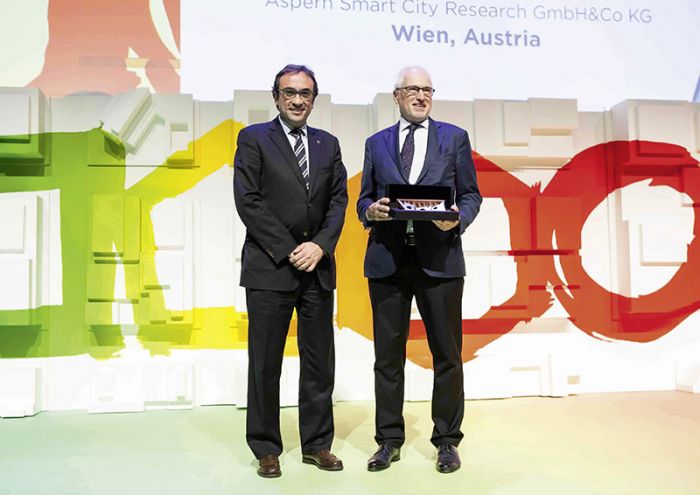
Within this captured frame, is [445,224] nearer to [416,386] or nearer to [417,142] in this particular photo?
[417,142]

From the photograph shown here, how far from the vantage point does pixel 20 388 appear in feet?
12.4

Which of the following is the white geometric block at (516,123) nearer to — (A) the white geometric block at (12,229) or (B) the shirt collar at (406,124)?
(B) the shirt collar at (406,124)

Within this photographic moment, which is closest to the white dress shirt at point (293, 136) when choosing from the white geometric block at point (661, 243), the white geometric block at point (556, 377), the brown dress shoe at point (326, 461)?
the brown dress shoe at point (326, 461)

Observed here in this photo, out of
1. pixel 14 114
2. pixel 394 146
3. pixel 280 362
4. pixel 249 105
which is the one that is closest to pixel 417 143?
pixel 394 146

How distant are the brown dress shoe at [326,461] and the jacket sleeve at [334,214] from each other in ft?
2.79

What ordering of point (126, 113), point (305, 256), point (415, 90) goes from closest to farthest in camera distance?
point (305, 256) → point (415, 90) → point (126, 113)

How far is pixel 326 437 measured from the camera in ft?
9.09

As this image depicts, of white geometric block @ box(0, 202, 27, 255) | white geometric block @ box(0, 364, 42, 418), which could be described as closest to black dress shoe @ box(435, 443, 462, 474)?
white geometric block @ box(0, 364, 42, 418)

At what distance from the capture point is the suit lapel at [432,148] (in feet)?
8.93

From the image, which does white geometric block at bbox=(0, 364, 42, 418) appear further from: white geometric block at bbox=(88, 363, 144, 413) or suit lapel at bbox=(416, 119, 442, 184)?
suit lapel at bbox=(416, 119, 442, 184)

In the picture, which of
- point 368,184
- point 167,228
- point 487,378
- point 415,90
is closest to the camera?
point 415,90

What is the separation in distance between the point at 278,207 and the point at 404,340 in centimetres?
79

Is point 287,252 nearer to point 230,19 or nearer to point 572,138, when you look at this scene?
point 230,19

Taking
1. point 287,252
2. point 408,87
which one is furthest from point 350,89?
point 287,252
